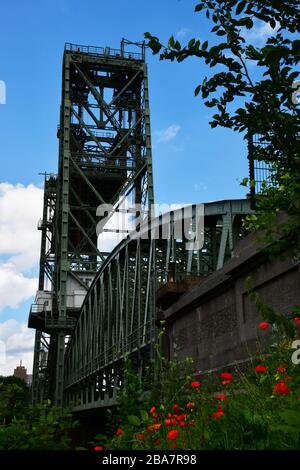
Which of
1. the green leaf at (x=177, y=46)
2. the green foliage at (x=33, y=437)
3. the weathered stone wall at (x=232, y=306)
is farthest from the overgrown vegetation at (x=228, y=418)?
the weathered stone wall at (x=232, y=306)

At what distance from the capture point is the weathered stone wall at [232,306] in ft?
39.5

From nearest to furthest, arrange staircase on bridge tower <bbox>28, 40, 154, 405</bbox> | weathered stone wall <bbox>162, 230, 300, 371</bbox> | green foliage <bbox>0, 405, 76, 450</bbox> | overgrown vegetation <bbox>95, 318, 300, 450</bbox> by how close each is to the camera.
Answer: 1. overgrown vegetation <bbox>95, 318, 300, 450</bbox>
2. green foliage <bbox>0, 405, 76, 450</bbox>
3. weathered stone wall <bbox>162, 230, 300, 371</bbox>
4. staircase on bridge tower <bbox>28, 40, 154, 405</bbox>

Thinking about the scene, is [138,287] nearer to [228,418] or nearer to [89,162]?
[228,418]

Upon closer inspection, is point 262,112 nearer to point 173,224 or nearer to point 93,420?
point 173,224

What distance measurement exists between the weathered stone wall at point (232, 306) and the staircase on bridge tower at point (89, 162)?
122 feet

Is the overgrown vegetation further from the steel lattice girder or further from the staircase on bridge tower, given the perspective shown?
the staircase on bridge tower

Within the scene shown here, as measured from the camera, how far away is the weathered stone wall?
12.0 m

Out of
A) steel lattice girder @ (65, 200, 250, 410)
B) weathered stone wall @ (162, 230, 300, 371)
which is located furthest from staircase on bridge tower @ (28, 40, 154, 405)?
weathered stone wall @ (162, 230, 300, 371)

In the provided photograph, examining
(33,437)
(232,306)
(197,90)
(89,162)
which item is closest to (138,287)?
(232,306)

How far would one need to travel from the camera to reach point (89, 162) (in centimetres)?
6122

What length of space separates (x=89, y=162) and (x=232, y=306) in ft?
158

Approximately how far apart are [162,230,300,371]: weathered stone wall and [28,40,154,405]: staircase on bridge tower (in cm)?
3732

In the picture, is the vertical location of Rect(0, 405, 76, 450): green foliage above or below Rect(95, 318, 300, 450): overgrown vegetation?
below

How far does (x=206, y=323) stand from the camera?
16484mm
